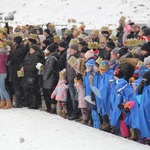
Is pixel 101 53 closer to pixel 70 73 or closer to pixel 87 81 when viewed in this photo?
pixel 70 73

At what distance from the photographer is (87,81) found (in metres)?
8.40

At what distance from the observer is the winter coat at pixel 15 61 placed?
10.0 meters

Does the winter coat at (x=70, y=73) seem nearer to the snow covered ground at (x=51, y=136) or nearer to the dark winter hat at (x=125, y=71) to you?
the snow covered ground at (x=51, y=136)

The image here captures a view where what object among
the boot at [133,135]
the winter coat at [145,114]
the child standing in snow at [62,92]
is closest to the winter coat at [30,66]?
the child standing in snow at [62,92]

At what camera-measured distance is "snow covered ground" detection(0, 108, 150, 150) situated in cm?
684

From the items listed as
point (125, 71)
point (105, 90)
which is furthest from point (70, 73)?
point (125, 71)

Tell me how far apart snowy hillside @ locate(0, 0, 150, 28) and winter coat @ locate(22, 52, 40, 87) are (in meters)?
26.7

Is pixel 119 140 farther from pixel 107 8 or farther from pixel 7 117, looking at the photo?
pixel 107 8

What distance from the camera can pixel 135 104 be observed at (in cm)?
725

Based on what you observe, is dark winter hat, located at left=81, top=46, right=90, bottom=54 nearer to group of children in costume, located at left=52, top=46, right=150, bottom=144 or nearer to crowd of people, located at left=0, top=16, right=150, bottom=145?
crowd of people, located at left=0, top=16, right=150, bottom=145

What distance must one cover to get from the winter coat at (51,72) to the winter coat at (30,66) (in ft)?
1.47

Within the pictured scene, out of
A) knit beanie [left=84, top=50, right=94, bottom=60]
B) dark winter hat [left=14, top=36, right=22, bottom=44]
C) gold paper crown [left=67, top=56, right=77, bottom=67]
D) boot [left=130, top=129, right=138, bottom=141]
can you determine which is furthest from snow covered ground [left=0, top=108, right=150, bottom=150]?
dark winter hat [left=14, top=36, right=22, bottom=44]

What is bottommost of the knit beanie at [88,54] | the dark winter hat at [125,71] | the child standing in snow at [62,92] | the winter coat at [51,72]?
the child standing in snow at [62,92]

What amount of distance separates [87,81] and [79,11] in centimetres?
3383
